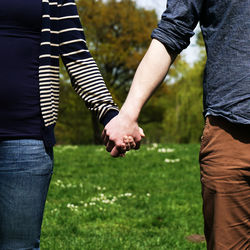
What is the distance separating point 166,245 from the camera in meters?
5.48

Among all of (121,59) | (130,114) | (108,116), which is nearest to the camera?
(130,114)

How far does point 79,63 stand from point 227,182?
107 centimetres

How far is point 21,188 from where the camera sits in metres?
2.37

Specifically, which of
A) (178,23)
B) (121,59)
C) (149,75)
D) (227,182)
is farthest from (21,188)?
(121,59)

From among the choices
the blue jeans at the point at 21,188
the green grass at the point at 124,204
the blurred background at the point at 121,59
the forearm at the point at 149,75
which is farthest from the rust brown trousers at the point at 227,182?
the blurred background at the point at 121,59

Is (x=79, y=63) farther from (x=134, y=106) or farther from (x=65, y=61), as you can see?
(x=134, y=106)

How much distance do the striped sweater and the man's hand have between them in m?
0.23

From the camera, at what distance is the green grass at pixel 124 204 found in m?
5.67

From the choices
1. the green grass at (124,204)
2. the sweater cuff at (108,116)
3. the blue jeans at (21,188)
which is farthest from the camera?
the green grass at (124,204)

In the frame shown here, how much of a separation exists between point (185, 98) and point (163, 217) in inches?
1163

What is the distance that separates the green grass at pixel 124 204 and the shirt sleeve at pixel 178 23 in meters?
3.54

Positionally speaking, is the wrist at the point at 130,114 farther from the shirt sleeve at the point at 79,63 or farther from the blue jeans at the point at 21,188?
the blue jeans at the point at 21,188

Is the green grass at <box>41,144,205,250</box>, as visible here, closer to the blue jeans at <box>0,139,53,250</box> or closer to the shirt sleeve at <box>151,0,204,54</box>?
the blue jeans at <box>0,139,53,250</box>

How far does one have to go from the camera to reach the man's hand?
2350 mm
